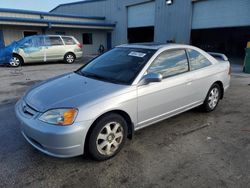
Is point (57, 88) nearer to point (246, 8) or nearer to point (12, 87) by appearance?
point (12, 87)

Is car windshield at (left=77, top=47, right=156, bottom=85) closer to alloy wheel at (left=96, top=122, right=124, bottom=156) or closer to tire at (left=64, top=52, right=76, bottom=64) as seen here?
alloy wheel at (left=96, top=122, right=124, bottom=156)

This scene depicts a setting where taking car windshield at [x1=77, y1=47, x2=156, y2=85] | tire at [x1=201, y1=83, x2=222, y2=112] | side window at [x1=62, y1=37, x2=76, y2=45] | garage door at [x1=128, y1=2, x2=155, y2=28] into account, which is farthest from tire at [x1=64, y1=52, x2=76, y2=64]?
tire at [x1=201, y1=83, x2=222, y2=112]

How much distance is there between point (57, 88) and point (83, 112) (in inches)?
30.8

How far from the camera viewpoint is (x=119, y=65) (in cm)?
350

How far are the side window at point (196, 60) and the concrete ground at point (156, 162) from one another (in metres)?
1.08

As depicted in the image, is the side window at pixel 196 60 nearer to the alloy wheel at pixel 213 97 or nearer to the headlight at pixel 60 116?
the alloy wheel at pixel 213 97

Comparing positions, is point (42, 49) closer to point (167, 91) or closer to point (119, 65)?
point (119, 65)

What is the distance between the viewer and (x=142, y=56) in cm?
337

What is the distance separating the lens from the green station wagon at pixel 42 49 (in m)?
11.3

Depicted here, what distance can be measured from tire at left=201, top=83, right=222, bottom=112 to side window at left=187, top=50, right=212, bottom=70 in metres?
0.55

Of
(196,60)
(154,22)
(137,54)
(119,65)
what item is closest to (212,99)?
(196,60)

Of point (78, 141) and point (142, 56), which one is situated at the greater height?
point (142, 56)

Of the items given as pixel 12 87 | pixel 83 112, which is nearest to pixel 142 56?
pixel 83 112

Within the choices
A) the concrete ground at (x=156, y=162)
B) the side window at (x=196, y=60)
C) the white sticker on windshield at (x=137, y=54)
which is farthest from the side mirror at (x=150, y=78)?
the side window at (x=196, y=60)
